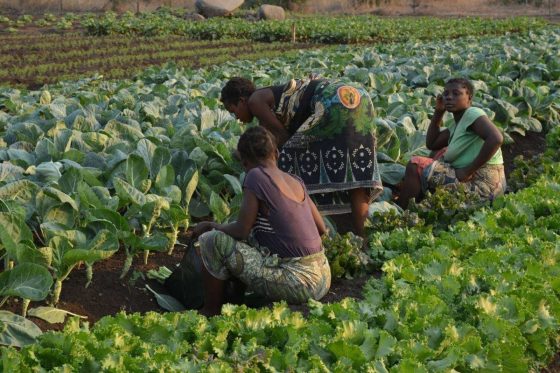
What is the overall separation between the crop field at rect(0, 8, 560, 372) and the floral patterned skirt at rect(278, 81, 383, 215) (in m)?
0.32

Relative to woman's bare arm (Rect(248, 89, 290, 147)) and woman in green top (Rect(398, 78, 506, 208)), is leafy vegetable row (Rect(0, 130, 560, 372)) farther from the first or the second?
woman in green top (Rect(398, 78, 506, 208))

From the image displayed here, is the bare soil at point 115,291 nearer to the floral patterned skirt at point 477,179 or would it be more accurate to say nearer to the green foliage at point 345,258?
the green foliage at point 345,258

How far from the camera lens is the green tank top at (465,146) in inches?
250

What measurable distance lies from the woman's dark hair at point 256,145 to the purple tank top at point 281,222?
0.24 ft

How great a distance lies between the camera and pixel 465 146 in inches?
254

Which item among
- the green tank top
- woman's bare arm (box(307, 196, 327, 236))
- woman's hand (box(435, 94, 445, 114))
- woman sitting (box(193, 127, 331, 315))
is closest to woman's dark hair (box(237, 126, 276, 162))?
woman sitting (box(193, 127, 331, 315))

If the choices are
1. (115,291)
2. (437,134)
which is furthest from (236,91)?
(437,134)

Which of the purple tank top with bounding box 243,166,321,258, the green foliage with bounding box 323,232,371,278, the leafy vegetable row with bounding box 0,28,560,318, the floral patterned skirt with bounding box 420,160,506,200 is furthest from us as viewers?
the floral patterned skirt with bounding box 420,160,506,200

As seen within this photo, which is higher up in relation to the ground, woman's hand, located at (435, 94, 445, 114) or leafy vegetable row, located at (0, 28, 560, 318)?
woman's hand, located at (435, 94, 445, 114)

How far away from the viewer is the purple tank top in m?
4.20

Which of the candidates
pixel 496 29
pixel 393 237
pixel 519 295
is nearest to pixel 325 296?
pixel 393 237

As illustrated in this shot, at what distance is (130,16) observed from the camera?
101 feet

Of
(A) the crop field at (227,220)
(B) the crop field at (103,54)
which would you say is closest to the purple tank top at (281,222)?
(A) the crop field at (227,220)

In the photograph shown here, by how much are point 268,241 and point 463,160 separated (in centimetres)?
266
